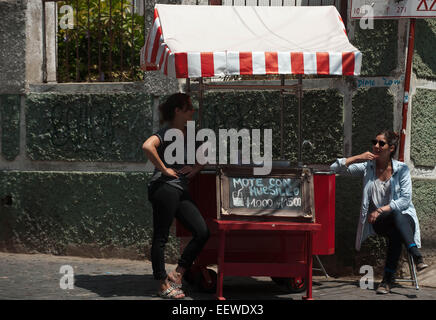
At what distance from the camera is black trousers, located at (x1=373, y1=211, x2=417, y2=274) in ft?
23.9

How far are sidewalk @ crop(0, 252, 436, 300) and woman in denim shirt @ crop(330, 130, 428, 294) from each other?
1.15 feet

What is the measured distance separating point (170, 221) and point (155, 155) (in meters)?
0.61

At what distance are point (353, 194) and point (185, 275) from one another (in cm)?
202

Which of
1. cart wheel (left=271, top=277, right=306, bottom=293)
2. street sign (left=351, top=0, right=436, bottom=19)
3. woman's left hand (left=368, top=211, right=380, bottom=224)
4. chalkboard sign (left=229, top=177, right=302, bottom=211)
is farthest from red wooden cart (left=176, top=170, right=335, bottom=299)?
street sign (left=351, top=0, right=436, bottom=19)

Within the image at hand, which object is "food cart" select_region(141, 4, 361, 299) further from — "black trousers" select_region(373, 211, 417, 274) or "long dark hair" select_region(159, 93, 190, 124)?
"black trousers" select_region(373, 211, 417, 274)

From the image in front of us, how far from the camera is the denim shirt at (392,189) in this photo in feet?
24.2

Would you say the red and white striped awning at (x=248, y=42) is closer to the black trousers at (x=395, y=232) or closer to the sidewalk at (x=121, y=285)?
the black trousers at (x=395, y=232)

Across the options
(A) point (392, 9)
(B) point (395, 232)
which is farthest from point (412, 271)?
(A) point (392, 9)

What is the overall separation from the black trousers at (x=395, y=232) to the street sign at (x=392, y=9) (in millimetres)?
1976

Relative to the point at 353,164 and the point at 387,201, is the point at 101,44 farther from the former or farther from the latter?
the point at 387,201

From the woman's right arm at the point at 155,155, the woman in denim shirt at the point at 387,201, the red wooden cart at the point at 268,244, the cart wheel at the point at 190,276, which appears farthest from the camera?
the cart wheel at the point at 190,276

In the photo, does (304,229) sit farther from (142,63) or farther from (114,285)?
(142,63)

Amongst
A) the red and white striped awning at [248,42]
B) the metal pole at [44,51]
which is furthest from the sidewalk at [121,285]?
the metal pole at [44,51]

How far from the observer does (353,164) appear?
7758 millimetres
